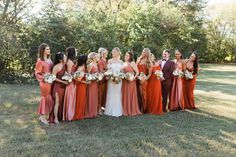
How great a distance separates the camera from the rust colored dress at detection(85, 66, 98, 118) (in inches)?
407

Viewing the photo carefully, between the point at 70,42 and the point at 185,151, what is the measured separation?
42.8ft

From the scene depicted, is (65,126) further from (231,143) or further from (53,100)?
(231,143)

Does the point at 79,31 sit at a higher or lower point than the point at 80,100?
higher

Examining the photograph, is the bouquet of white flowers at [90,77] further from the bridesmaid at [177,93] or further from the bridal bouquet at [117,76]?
the bridesmaid at [177,93]

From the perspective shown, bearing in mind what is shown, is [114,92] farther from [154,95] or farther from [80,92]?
[154,95]

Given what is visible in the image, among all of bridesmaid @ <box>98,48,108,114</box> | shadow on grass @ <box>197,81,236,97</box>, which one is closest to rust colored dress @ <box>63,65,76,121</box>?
bridesmaid @ <box>98,48,108,114</box>

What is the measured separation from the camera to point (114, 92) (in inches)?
423

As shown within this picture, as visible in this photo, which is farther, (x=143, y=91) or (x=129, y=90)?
(x=143, y=91)

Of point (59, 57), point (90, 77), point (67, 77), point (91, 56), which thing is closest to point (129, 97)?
point (90, 77)

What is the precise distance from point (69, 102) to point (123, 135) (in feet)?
6.58

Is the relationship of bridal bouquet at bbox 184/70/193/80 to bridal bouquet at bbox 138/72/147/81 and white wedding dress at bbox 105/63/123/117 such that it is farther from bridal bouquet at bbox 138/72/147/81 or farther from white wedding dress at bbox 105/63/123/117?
white wedding dress at bbox 105/63/123/117

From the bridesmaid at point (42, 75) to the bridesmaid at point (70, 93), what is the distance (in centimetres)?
42

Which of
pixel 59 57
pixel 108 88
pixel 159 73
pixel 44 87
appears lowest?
pixel 108 88

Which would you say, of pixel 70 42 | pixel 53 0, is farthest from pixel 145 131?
pixel 53 0
